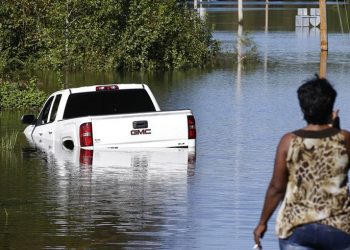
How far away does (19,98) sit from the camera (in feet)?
108

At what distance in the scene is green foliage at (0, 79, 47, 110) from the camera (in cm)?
3241

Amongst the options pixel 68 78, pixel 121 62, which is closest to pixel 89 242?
pixel 68 78

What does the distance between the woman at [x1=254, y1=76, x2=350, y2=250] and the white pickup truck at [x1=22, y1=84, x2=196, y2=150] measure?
13.0 meters

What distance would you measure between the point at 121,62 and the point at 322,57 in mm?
12611

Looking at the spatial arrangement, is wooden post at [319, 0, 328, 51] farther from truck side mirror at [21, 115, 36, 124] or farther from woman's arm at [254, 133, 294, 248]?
woman's arm at [254, 133, 294, 248]

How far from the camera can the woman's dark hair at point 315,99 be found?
7.96 meters

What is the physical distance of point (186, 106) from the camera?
34.4m

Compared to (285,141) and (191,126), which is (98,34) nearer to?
(191,126)

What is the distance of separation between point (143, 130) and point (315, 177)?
1343 cm

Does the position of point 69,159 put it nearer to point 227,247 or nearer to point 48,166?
point 48,166

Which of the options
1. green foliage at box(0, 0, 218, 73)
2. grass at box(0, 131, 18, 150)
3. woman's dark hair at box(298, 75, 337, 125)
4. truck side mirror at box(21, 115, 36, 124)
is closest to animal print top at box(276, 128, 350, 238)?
woman's dark hair at box(298, 75, 337, 125)

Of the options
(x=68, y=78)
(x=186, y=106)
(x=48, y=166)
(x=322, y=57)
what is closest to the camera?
(x=48, y=166)

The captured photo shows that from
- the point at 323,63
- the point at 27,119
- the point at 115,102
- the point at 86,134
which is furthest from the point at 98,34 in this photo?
the point at 86,134

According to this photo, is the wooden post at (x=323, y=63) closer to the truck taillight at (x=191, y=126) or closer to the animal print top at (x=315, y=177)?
the truck taillight at (x=191, y=126)
